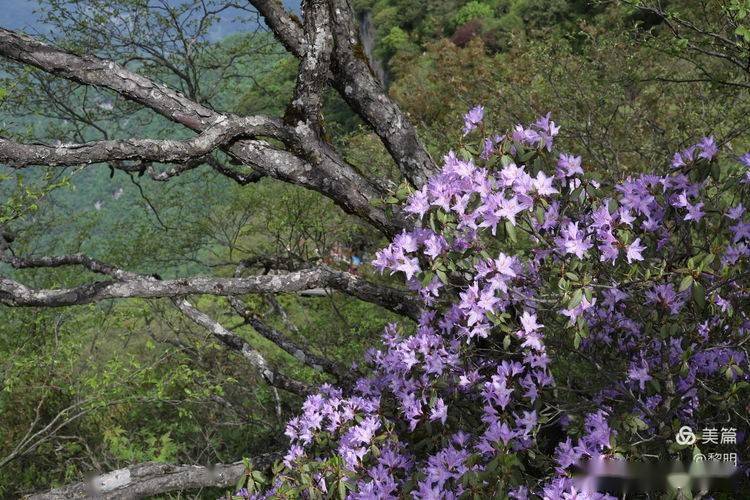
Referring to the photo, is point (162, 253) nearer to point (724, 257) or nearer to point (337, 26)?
point (337, 26)

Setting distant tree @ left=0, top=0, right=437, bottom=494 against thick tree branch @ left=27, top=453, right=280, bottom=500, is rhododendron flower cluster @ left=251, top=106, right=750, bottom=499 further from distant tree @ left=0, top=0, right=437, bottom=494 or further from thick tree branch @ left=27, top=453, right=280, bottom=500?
thick tree branch @ left=27, top=453, right=280, bottom=500

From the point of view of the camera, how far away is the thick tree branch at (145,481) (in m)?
3.75

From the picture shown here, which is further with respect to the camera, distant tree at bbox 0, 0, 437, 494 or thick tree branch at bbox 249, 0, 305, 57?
thick tree branch at bbox 249, 0, 305, 57

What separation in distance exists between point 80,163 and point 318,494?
2.03 m

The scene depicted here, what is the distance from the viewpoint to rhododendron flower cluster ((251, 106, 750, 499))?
7.52 feet

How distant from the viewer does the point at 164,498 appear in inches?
286

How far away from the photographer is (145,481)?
383 centimetres

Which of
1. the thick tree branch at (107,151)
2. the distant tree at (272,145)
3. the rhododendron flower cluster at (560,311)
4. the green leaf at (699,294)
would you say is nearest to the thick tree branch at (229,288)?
the distant tree at (272,145)

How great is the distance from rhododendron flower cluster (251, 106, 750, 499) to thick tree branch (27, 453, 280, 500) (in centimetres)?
136

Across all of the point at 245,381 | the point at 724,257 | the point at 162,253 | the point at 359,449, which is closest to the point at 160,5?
the point at 162,253

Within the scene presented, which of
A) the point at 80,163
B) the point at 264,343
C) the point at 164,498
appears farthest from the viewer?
the point at 264,343

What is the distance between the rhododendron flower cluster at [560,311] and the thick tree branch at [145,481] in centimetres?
136
